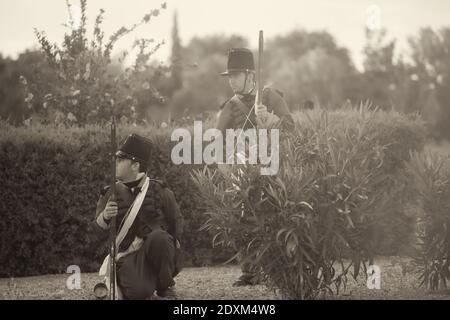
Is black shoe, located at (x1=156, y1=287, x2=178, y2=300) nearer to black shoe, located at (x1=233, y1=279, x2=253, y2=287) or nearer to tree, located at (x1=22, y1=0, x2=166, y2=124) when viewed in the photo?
black shoe, located at (x1=233, y1=279, x2=253, y2=287)

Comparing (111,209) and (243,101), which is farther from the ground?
(243,101)

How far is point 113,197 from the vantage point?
245 inches

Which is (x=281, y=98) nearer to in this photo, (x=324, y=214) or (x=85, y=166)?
(x=324, y=214)

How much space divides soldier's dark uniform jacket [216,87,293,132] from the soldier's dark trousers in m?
1.59

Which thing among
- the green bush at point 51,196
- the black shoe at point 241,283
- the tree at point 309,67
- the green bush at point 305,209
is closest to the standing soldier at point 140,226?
the green bush at point 305,209

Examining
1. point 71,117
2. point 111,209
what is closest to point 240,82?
point 111,209

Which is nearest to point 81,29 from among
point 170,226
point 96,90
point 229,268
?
point 96,90

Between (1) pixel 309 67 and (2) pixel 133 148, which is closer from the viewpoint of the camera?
(2) pixel 133 148

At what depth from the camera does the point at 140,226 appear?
A: 673 centimetres

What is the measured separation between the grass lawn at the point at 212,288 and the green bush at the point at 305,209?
0.64m

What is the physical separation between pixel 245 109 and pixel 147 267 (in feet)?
6.53

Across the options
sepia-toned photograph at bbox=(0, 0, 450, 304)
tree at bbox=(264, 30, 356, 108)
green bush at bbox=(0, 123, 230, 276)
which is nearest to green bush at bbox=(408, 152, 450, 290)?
sepia-toned photograph at bbox=(0, 0, 450, 304)

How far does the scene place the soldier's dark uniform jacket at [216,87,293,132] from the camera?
7.62 metres

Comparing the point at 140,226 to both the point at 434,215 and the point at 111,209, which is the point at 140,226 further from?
the point at 434,215
